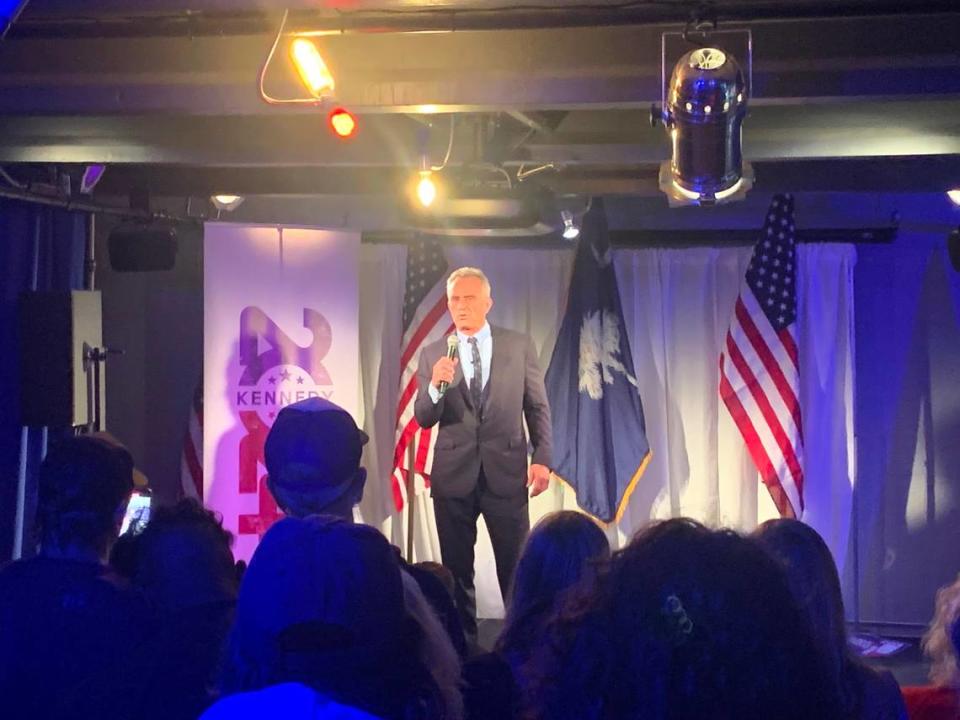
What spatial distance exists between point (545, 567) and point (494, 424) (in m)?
2.43

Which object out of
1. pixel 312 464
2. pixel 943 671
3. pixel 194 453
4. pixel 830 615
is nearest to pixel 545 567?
pixel 312 464

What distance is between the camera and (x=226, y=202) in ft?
19.3

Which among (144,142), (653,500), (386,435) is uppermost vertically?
(144,142)

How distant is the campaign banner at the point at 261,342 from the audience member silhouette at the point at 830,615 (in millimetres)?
3286

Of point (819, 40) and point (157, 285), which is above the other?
point (819, 40)

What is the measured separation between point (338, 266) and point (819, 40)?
2.70 metres

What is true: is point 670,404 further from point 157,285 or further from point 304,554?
point 304,554

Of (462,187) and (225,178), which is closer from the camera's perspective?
(462,187)

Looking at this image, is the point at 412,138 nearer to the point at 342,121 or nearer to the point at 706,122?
the point at 342,121

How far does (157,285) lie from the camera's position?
6344mm

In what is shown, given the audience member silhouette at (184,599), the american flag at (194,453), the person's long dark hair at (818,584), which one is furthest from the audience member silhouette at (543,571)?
the american flag at (194,453)

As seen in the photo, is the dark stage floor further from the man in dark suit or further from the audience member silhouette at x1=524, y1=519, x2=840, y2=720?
the audience member silhouette at x1=524, y1=519, x2=840, y2=720

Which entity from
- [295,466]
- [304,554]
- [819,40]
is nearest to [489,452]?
[819,40]

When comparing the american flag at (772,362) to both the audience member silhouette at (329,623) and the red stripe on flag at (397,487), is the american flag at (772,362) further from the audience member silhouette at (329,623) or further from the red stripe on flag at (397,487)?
the audience member silhouette at (329,623)
